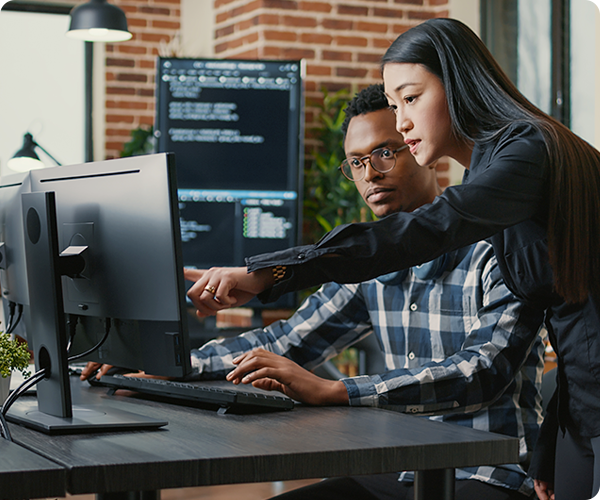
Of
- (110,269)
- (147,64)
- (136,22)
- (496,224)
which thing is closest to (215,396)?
(110,269)

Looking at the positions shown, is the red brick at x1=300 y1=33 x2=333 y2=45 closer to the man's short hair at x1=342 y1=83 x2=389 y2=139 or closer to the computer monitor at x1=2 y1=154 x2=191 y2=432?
the man's short hair at x1=342 y1=83 x2=389 y2=139

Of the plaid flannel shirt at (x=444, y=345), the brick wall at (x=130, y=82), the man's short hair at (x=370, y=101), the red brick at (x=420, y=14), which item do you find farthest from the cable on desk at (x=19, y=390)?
the brick wall at (x=130, y=82)

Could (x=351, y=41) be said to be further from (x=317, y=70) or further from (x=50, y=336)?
(x=50, y=336)

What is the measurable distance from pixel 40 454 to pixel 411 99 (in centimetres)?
81

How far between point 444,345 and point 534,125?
609 mm

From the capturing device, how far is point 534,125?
1.20 m

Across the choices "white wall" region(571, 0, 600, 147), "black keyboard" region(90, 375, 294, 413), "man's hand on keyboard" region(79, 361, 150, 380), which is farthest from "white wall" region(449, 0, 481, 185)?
"black keyboard" region(90, 375, 294, 413)

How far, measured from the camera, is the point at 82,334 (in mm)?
1388

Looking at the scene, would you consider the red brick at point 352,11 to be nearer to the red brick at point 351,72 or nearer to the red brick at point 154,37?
the red brick at point 351,72

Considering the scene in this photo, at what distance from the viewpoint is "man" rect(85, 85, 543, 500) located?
1.36 meters

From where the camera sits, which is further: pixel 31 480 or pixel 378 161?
pixel 378 161

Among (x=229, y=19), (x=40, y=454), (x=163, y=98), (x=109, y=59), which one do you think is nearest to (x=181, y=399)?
(x=40, y=454)

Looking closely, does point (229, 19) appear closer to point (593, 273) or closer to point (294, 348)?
point (294, 348)

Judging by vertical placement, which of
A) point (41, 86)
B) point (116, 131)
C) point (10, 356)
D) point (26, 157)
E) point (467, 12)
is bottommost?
point (10, 356)
